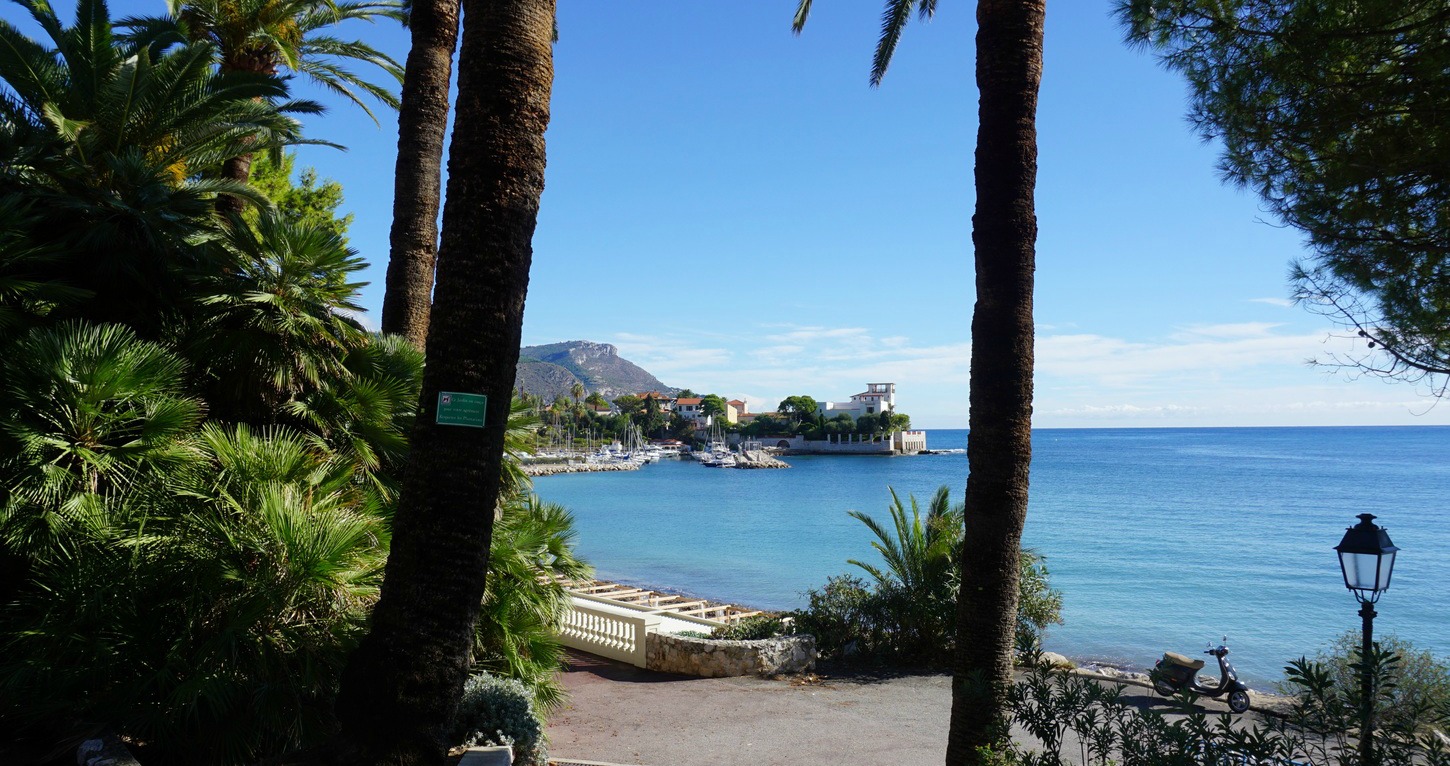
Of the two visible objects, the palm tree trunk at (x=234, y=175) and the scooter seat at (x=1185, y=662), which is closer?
the scooter seat at (x=1185, y=662)

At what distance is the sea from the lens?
27.5 m

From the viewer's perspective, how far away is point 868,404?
16162 cm

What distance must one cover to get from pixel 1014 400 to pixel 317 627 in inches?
174

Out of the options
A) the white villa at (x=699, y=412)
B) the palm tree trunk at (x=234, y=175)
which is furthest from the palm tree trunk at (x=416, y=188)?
the white villa at (x=699, y=412)

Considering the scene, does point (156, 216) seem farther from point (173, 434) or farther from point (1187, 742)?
point (1187, 742)

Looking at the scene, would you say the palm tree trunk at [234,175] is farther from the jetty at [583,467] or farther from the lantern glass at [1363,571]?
the jetty at [583,467]

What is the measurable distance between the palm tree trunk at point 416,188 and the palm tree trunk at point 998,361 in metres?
5.62

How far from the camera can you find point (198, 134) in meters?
9.51

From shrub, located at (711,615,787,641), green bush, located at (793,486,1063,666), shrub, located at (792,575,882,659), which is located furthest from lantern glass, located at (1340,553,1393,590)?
shrub, located at (711,615,787,641)

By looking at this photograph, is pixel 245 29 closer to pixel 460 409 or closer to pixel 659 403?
pixel 460 409

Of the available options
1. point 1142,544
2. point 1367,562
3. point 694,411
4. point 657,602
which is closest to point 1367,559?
point 1367,562

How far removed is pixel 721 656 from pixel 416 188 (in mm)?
6803

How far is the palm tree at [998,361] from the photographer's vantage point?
199 inches

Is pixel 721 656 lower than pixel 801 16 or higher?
lower
